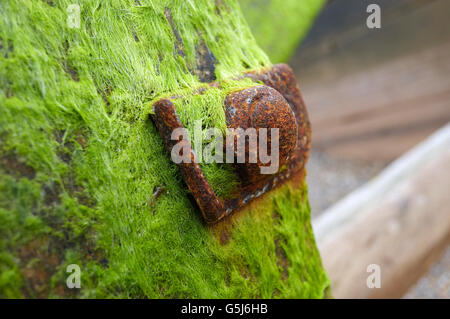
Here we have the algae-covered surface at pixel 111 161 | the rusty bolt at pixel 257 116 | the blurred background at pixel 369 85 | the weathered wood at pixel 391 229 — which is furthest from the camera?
the blurred background at pixel 369 85

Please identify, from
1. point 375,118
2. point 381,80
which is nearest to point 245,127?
point 381,80

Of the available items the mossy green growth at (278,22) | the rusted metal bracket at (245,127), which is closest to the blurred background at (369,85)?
the mossy green growth at (278,22)

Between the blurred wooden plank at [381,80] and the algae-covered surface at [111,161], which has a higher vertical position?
the blurred wooden plank at [381,80]

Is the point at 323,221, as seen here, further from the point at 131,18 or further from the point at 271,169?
the point at 131,18

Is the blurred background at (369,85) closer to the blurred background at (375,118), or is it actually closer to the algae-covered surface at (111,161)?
the blurred background at (375,118)

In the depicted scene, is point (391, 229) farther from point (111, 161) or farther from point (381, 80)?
point (381, 80)

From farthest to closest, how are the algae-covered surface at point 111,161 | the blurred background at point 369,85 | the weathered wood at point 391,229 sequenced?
the blurred background at point 369,85 < the weathered wood at point 391,229 < the algae-covered surface at point 111,161
